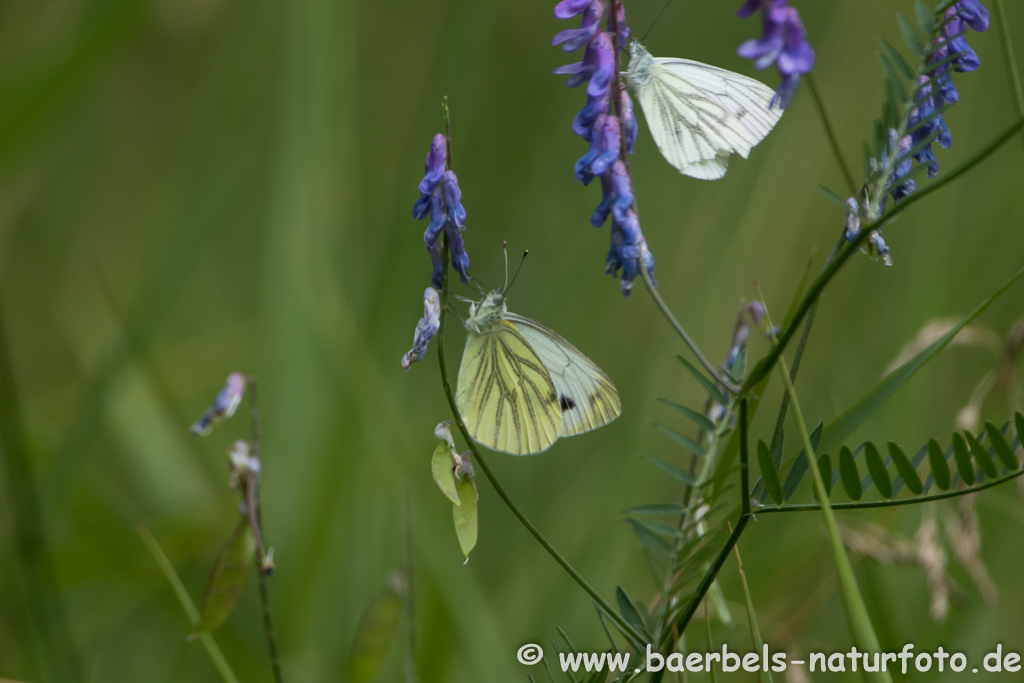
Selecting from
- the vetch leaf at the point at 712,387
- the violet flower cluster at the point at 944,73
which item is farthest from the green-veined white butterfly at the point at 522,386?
the violet flower cluster at the point at 944,73

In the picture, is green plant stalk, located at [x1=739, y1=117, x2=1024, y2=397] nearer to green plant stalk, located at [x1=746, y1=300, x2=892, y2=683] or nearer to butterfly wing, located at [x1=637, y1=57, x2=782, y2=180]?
green plant stalk, located at [x1=746, y1=300, x2=892, y2=683]

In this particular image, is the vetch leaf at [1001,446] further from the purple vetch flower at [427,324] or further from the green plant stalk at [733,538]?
the purple vetch flower at [427,324]

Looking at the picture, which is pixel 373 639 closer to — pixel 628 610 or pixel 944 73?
pixel 628 610

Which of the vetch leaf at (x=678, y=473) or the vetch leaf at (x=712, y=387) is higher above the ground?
the vetch leaf at (x=712, y=387)

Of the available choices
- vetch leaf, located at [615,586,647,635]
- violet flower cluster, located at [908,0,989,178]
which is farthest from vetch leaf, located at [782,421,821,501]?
violet flower cluster, located at [908,0,989,178]

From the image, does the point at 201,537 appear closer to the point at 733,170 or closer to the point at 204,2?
the point at 204,2

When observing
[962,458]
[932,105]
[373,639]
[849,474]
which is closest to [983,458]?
[962,458]

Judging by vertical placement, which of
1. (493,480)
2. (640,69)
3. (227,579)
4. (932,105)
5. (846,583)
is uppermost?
(640,69)
